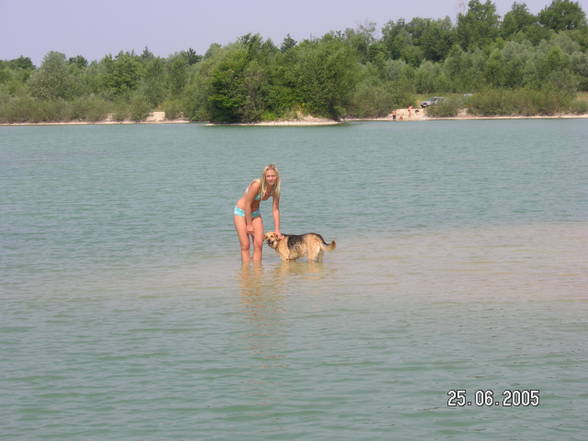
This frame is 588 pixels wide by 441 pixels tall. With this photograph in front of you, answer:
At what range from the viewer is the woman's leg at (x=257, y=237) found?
603 inches

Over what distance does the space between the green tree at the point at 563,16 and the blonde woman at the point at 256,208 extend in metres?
183

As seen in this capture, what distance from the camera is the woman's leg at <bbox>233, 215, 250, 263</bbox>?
1516cm

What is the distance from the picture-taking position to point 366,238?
1930cm

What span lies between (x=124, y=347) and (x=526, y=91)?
399ft

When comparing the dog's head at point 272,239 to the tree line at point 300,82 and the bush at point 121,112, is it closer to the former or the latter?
the tree line at point 300,82

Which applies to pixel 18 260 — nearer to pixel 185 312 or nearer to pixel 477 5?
pixel 185 312

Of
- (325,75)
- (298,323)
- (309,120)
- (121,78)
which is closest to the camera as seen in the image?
(298,323)

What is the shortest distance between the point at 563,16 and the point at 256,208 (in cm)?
18594

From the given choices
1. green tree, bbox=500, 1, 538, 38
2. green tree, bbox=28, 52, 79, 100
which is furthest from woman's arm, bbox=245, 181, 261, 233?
green tree, bbox=500, 1, 538, 38

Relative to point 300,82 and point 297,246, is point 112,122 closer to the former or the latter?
point 300,82

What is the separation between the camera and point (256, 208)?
15.3 meters

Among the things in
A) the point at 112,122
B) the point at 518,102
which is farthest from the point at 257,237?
the point at 112,122

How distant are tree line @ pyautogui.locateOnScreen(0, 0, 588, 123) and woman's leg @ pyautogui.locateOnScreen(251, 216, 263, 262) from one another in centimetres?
9702

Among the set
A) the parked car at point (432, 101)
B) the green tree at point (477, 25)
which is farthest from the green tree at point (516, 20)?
the parked car at point (432, 101)
